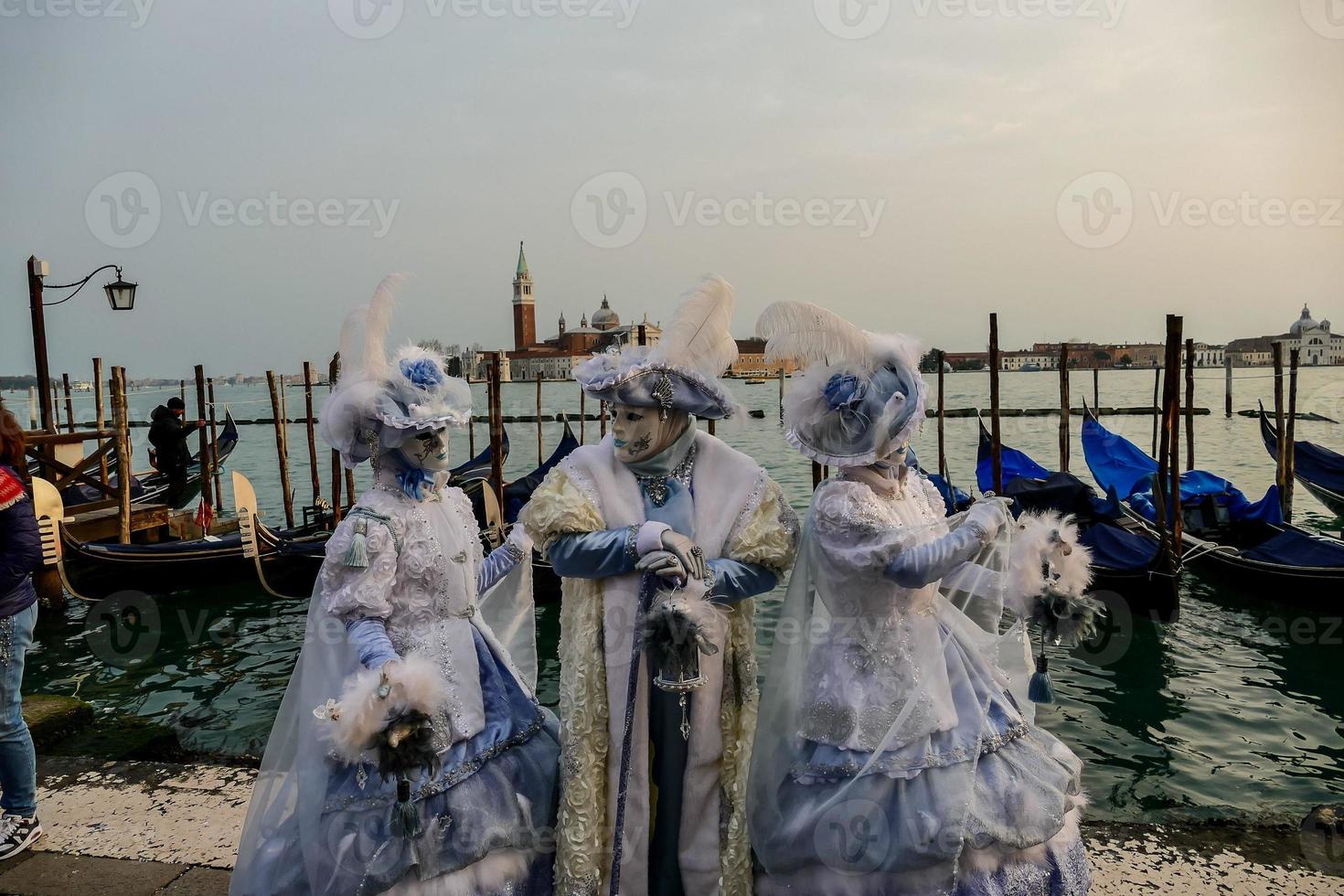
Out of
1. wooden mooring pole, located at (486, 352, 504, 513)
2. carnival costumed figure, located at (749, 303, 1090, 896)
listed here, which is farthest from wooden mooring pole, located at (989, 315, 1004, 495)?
carnival costumed figure, located at (749, 303, 1090, 896)

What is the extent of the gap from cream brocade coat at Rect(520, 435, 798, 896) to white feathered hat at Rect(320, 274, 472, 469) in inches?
14.6

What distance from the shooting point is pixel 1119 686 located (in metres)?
7.26

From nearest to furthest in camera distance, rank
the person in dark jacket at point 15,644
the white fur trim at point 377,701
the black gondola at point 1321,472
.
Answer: the white fur trim at point 377,701, the person in dark jacket at point 15,644, the black gondola at point 1321,472

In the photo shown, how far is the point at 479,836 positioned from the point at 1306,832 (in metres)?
2.74

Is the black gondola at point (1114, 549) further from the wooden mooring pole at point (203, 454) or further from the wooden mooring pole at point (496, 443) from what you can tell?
the wooden mooring pole at point (203, 454)

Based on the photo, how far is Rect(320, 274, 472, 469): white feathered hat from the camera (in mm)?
2367

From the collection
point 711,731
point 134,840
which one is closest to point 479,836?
point 711,731

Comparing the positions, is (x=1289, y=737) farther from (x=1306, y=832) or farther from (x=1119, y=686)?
(x=1306, y=832)

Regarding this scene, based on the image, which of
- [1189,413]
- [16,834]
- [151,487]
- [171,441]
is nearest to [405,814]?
[16,834]

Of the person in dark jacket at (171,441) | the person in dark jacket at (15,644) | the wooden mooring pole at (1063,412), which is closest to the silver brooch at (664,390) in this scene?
the person in dark jacket at (15,644)

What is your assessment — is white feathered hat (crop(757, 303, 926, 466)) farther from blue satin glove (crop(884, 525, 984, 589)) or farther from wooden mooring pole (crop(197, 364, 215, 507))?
wooden mooring pole (crop(197, 364, 215, 507))

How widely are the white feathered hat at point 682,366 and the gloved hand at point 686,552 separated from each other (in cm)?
34

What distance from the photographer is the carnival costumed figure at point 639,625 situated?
2.22 metres

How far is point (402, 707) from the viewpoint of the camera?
190cm
